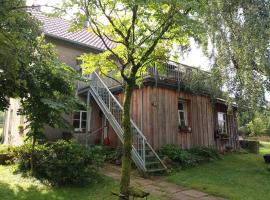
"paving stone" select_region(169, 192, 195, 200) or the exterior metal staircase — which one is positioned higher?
the exterior metal staircase

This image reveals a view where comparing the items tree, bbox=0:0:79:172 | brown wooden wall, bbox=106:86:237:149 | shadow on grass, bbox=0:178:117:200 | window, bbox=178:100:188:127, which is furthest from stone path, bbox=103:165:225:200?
window, bbox=178:100:188:127

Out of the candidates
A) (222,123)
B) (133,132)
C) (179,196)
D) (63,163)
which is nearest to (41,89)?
(63,163)

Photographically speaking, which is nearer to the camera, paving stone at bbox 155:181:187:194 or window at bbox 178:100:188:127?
paving stone at bbox 155:181:187:194

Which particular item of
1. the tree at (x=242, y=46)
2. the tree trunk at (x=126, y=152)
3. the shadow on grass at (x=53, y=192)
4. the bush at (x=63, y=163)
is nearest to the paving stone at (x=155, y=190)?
the shadow on grass at (x=53, y=192)

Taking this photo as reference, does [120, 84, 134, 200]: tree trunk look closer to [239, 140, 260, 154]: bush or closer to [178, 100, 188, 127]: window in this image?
[178, 100, 188, 127]: window

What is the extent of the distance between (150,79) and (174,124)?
8.27ft

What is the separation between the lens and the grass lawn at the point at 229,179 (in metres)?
7.30

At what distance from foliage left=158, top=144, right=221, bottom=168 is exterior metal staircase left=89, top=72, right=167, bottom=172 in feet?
2.63

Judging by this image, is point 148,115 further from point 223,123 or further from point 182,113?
point 223,123

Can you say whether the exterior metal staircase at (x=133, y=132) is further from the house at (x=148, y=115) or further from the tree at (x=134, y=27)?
the tree at (x=134, y=27)

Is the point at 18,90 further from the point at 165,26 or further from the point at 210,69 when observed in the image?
the point at 210,69

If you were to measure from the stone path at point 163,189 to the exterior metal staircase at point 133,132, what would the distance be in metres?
0.57

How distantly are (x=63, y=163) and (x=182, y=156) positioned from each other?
5.16 m

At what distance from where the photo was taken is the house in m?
11.3
